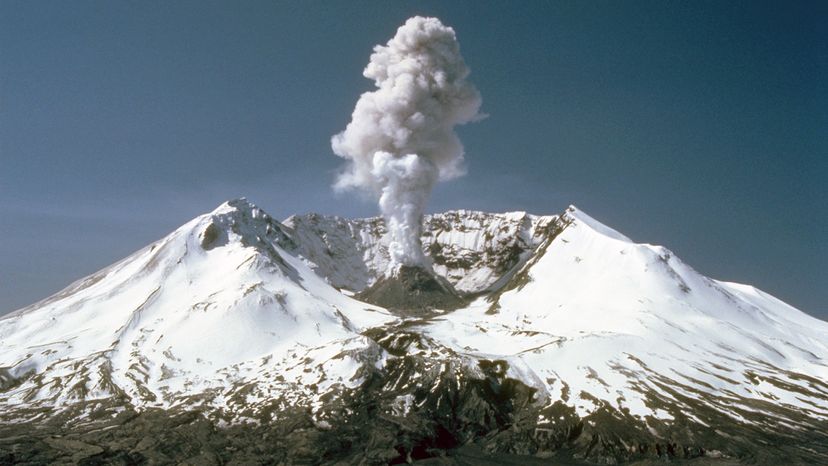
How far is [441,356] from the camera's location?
303 ft

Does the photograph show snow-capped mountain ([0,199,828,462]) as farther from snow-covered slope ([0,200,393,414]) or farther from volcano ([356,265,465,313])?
volcano ([356,265,465,313])

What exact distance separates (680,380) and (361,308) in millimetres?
70446

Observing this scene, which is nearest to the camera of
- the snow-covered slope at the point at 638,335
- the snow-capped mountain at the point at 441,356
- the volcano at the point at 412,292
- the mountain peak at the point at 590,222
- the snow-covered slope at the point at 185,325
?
the snow-capped mountain at the point at 441,356

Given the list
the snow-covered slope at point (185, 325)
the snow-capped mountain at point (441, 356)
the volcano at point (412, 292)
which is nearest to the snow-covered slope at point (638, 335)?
the snow-capped mountain at point (441, 356)

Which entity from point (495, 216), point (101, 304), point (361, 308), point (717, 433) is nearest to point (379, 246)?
point (495, 216)

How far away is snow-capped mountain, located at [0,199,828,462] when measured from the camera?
74.6 meters

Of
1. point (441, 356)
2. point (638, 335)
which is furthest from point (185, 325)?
point (638, 335)

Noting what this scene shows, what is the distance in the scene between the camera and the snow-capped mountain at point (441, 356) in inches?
2938

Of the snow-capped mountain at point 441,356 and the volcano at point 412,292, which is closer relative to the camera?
the snow-capped mountain at point 441,356

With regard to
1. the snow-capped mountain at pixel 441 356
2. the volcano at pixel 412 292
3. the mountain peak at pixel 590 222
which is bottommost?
the snow-capped mountain at pixel 441 356

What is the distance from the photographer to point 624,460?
66.9 metres

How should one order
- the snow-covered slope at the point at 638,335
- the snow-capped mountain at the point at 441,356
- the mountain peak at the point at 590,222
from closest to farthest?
the snow-capped mountain at the point at 441,356, the snow-covered slope at the point at 638,335, the mountain peak at the point at 590,222

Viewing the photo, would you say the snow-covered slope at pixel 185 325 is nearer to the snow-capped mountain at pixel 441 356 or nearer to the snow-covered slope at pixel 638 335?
the snow-capped mountain at pixel 441 356

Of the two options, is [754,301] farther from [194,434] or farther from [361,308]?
[194,434]
